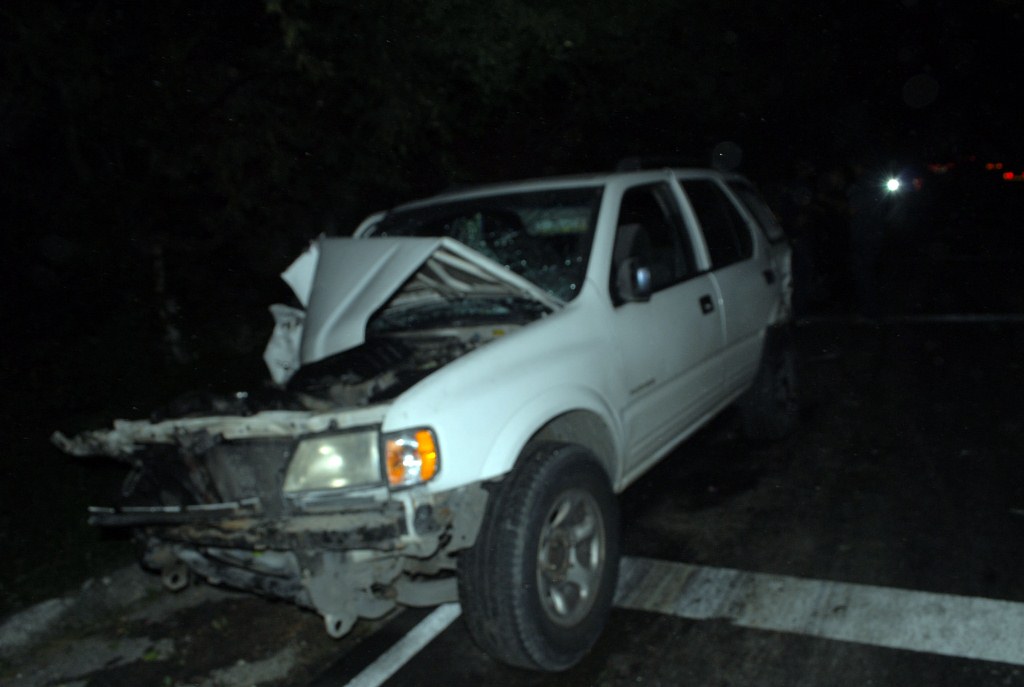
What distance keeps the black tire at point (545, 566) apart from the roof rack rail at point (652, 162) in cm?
221

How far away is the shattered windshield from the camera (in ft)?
15.6

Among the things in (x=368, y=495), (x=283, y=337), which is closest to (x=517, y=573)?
(x=368, y=495)

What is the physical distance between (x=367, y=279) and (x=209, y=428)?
3.53 feet

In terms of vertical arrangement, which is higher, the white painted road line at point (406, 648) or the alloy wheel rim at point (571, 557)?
the alloy wheel rim at point (571, 557)

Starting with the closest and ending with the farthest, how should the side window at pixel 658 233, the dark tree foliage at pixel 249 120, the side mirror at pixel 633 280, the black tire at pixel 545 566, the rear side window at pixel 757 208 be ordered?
the black tire at pixel 545 566
the side mirror at pixel 633 280
the side window at pixel 658 233
the rear side window at pixel 757 208
the dark tree foliage at pixel 249 120

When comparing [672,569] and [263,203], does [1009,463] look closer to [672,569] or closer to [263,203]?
[672,569]

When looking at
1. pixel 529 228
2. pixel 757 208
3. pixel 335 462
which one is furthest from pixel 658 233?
pixel 335 462

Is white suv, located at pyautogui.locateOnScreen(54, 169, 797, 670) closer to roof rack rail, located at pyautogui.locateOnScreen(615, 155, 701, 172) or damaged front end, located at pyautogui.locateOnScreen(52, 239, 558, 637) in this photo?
damaged front end, located at pyautogui.locateOnScreen(52, 239, 558, 637)

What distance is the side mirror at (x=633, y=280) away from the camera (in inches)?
173

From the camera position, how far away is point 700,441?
6.96 metres

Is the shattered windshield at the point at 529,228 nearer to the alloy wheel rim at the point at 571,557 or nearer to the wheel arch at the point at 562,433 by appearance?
the wheel arch at the point at 562,433

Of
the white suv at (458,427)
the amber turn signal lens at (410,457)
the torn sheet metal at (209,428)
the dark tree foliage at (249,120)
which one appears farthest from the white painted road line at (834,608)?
the dark tree foliage at (249,120)

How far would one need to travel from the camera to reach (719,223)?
6.09 metres

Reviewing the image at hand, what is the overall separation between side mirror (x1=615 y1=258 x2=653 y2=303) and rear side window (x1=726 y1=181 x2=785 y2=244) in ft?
7.98
